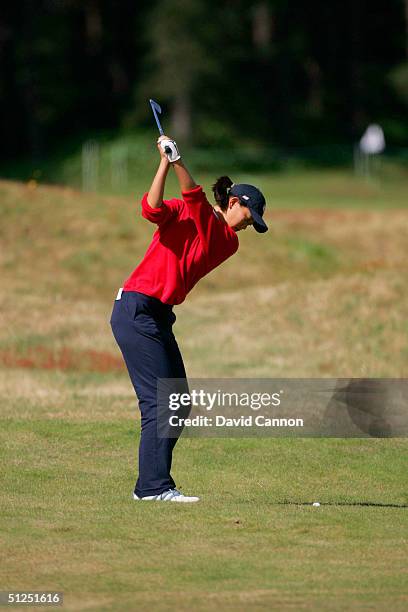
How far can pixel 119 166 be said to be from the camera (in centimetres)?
5650

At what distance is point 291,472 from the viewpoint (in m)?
10.7

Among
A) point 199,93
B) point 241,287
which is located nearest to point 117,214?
point 241,287

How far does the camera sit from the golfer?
8.79m

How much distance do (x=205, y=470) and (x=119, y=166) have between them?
46.5m

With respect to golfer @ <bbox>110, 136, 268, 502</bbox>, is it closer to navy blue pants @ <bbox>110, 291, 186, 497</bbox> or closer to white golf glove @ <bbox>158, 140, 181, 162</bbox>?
navy blue pants @ <bbox>110, 291, 186, 497</bbox>

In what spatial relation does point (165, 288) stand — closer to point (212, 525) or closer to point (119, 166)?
point (212, 525)

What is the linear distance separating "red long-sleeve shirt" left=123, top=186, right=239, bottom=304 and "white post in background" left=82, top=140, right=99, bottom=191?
43.7 m

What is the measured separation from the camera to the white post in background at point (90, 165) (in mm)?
54084

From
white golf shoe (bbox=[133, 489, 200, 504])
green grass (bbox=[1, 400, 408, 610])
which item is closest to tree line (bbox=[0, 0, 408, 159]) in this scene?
green grass (bbox=[1, 400, 408, 610])

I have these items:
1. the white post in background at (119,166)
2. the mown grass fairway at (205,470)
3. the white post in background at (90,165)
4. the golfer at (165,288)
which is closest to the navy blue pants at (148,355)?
the golfer at (165,288)

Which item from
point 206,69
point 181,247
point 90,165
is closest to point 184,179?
point 181,247

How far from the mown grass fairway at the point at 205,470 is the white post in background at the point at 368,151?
31.8 metres

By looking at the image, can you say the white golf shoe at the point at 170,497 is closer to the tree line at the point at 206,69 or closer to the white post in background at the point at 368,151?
the white post in background at the point at 368,151

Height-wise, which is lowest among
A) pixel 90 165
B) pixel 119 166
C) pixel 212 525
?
pixel 212 525
